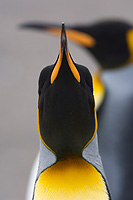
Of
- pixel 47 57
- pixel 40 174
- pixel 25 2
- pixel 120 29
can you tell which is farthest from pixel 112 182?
pixel 25 2

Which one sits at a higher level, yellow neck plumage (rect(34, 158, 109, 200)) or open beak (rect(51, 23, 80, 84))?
open beak (rect(51, 23, 80, 84))

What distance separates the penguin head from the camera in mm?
1057

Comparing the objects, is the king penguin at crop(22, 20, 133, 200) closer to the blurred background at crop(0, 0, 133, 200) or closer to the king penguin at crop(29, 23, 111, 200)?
the blurred background at crop(0, 0, 133, 200)

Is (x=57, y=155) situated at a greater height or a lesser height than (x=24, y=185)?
greater

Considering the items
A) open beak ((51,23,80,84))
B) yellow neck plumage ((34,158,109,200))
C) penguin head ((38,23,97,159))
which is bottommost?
yellow neck plumage ((34,158,109,200))

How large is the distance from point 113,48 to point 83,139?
1.27m

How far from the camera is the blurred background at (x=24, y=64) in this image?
10.5 feet

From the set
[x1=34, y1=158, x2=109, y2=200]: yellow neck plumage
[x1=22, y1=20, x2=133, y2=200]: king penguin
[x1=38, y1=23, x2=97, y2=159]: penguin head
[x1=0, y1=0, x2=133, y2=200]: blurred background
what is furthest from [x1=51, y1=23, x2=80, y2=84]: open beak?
[x1=0, y1=0, x2=133, y2=200]: blurred background

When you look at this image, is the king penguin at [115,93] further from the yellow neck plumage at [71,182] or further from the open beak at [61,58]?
the open beak at [61,58]

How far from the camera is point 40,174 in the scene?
1159 millimetres

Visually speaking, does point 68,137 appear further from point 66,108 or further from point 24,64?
point 24,64

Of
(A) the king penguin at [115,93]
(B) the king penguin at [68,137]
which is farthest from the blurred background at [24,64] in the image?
(B) the king penguin at [68,137]

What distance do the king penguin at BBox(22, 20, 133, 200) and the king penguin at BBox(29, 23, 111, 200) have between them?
89cm

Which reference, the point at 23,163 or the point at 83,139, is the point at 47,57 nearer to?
the point at 23,163
